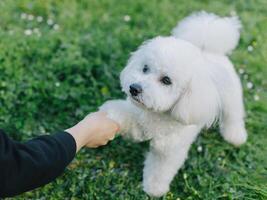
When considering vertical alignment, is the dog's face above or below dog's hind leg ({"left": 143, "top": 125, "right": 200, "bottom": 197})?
above

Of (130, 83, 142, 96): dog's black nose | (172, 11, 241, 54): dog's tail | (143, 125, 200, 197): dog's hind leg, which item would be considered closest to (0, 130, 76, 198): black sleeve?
(130, 83, 142, 96): dog's black nose

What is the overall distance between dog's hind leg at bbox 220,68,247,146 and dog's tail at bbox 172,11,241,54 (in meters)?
0.25

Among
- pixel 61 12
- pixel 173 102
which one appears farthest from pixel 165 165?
pixel 61 12

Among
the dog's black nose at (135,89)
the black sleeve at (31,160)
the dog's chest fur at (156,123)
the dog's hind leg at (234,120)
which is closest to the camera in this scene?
the black sleeve at (31,160)

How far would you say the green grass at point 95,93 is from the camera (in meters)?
3.06

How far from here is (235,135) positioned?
11.2ft

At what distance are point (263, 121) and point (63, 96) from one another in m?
1.40

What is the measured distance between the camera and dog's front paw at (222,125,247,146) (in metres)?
3.42

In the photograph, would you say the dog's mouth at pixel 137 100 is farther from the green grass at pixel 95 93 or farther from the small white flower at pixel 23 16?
the small white flower at pixel 23 16

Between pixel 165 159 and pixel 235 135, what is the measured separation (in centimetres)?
67

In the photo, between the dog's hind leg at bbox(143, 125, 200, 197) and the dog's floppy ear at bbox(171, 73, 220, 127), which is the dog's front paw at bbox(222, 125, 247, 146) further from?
the dog's floppy ear at bbox(171, 73, 220, 127)

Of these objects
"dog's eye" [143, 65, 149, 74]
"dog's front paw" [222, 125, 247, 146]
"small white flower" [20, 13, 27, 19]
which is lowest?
"dog's front paw" [222, 125, 247, 146]

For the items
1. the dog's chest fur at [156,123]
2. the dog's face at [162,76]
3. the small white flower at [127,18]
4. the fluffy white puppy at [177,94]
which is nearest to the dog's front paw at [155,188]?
the fluffy white puppy at [177,94]

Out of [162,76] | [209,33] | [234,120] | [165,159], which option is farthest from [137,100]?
[234,120]
